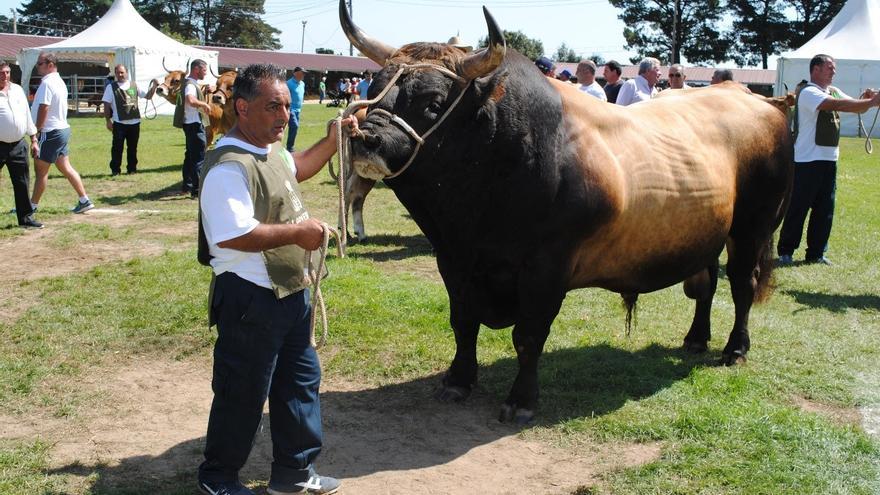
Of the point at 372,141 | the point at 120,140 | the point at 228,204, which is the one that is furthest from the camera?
the point at 120,140

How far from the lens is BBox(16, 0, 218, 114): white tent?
30969 mm

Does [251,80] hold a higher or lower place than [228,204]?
higher

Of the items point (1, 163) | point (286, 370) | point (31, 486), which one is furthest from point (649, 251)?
point (1, 163)

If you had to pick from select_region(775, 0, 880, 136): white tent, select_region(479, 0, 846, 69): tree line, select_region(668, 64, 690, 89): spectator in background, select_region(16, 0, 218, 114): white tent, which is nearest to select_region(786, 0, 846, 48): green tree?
select_region(479, 0, 846, 69): tree line

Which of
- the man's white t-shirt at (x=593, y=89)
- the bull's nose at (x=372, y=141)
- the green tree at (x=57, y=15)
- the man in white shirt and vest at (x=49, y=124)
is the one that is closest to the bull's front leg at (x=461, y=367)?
the bull's nose at (x=372, y=141)

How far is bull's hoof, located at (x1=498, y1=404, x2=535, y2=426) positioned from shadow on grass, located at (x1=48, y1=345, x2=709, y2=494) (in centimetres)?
6

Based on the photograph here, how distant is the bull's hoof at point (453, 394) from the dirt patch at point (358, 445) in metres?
0.06

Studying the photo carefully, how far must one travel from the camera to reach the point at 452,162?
15.3ft

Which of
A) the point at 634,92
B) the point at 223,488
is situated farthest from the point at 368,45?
the point at 634,92

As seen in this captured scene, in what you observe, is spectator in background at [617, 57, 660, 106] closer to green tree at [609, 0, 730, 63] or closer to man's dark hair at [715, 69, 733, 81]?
man's dark hair at [715, 69, 733, 81]

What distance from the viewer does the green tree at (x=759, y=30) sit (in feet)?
204

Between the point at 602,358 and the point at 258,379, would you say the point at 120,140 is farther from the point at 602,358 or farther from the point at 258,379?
the point at 258,379

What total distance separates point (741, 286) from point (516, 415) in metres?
2.37

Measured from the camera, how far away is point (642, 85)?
35.6ft
